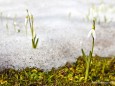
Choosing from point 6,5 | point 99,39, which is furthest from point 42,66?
point 6,5

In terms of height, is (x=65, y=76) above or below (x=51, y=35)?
below

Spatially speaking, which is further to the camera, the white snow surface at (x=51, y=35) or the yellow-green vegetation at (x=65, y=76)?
the white snow surface at (x=51, y=35)

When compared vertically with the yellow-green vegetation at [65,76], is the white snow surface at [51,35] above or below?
above

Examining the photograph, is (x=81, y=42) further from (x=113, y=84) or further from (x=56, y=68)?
(x=113, y=84)

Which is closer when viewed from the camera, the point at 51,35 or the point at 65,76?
the point at 65,76
